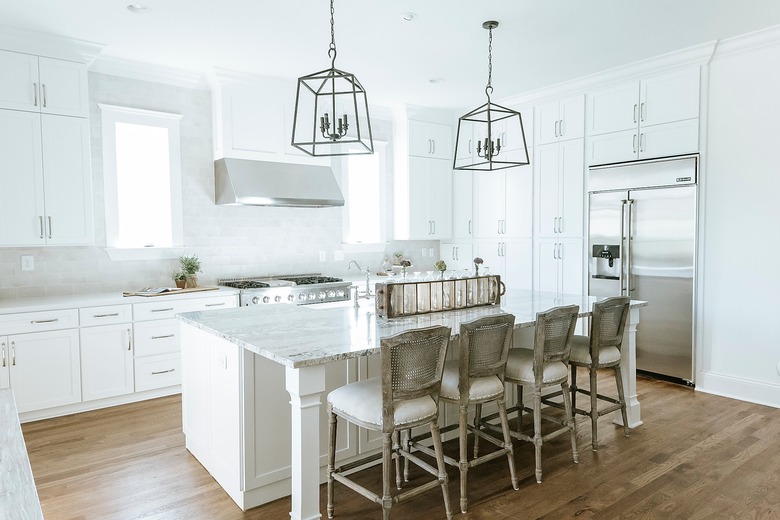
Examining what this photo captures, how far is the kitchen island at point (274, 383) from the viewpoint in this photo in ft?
7.63

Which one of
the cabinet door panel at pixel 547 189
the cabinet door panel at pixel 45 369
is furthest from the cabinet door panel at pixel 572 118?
the cabinet door panel at pixel 45 369

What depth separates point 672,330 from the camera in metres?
4.75

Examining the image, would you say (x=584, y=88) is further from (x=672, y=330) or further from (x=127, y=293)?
(x=127, y=293)

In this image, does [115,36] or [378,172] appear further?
[378,172]

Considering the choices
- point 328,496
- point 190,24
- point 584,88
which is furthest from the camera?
point 584,88

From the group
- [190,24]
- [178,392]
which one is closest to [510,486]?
[178,392]

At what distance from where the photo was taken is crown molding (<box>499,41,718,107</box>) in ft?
14.8

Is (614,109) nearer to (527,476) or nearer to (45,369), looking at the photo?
(527,476)

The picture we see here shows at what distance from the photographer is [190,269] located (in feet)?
16.3

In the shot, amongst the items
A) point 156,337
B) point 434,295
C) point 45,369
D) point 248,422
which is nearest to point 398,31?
point 434,295

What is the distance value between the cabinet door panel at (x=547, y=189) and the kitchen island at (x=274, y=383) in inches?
96.9

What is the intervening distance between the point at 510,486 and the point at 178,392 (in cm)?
306

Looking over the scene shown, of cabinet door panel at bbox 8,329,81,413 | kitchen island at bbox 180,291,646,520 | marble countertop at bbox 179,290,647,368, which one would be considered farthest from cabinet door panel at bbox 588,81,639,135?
cabinet door panel at bbox 8,329,81,413

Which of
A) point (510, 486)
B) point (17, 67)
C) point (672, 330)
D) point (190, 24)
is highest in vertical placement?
point (190, 24)
